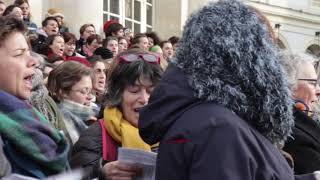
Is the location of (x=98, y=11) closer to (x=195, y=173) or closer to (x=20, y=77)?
Answer: (x=20, y=77)

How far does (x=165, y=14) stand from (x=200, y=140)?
15.0m

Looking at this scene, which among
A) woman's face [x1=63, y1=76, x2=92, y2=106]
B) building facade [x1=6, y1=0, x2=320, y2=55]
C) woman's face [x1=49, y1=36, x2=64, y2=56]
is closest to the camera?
woman's face [x1=63, y1=76, x2=92, y2=106]

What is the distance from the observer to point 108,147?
2967 millimetres

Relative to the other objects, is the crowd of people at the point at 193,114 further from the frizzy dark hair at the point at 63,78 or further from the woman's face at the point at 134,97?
the frizzy dark hair at the point at 63,78

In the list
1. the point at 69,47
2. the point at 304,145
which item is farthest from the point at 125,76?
the point at 69,47

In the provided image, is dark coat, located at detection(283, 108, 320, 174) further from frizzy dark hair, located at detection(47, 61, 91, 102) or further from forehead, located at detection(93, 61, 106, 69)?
forehead, located at detection(93, 61, 106, 69)

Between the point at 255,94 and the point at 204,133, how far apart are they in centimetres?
23

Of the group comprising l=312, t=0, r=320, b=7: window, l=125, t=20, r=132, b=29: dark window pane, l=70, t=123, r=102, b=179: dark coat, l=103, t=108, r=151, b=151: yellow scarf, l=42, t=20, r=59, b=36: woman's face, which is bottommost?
l=70, t=123, r=102, b=179: dark coat

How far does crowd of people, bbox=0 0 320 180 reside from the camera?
6.04 feet

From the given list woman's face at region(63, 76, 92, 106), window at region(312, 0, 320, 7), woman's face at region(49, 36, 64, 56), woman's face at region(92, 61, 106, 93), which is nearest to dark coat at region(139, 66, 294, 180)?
woman's face at region(63, 76, 92, 106)

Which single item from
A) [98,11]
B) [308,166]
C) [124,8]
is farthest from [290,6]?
[308,166]

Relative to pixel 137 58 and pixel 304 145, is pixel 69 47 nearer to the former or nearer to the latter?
pixel 137 58

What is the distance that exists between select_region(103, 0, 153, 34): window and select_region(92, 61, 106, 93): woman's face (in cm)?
850

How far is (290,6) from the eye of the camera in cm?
2167
